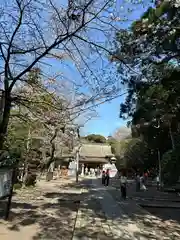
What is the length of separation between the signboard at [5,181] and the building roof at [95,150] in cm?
4663

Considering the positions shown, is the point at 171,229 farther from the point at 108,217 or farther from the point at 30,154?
the point at 30,154

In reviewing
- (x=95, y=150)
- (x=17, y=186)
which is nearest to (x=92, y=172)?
(x=95, y=150)

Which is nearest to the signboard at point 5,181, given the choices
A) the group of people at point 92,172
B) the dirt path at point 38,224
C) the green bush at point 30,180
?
the dirt path at point 38,224

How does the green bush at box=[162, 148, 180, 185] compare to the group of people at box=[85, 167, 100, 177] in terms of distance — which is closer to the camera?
the green bush at box=[162, 148, 180, 185]

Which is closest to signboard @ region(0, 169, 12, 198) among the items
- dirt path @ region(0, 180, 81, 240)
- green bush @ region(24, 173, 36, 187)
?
dirt path @ region(0, 180, 81, 240)

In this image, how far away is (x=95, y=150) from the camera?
5953 cm

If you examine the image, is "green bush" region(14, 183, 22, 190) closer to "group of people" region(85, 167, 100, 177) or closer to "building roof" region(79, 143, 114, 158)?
"group of people" region(85, 167, 100, 177)

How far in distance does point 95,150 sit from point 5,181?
50.4m

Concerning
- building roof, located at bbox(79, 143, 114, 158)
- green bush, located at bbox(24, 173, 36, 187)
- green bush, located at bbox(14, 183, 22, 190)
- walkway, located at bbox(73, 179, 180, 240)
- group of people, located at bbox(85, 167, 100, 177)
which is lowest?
walkway, located at bbox(73, 179, 180, 240)

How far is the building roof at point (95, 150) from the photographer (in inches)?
2262

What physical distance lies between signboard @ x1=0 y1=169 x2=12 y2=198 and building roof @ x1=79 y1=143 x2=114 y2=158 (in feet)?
153

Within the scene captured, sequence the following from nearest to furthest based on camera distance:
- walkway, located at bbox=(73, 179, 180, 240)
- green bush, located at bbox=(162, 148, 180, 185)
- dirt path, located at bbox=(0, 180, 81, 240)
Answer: dirt path, located at bbox=(0, 180, 81, 240) → walkway, located at bbox=(73, 179, 180, 240) → green bush, located at bbox=(162, 148, 180, 185)

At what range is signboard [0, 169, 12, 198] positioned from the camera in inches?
358

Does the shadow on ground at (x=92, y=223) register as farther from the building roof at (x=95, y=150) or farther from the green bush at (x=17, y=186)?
the building roof at (x=95, y=150)
